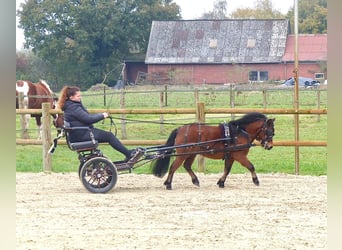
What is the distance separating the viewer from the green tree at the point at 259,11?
153ft

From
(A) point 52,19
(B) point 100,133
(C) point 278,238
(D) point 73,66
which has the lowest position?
(C) point 278,238

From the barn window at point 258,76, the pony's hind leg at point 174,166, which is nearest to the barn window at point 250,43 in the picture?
the barn window at point 258,76

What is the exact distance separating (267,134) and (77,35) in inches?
904

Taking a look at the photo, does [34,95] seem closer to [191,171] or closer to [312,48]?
[191,171]

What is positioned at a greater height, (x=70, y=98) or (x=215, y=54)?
(x=215, y=54)

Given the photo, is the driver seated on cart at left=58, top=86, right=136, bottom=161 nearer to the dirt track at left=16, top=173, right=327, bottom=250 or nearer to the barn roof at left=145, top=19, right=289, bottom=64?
the dirt track at left=16, top=173, right=327, bottom=250

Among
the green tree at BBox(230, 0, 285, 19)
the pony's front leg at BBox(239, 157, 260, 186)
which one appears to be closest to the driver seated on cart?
the pony's front leg at BBox(239, 157, 260, 186)

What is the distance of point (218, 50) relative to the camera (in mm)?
35625

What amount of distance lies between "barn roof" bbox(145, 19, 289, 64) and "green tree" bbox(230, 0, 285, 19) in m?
10.7

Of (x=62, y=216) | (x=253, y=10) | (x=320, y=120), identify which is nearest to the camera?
(x=62, y=216)

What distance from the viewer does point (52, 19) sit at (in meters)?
31.1

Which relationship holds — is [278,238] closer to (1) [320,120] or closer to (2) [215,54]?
(1) [320,120]

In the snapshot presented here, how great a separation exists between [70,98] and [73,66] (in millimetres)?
24525
